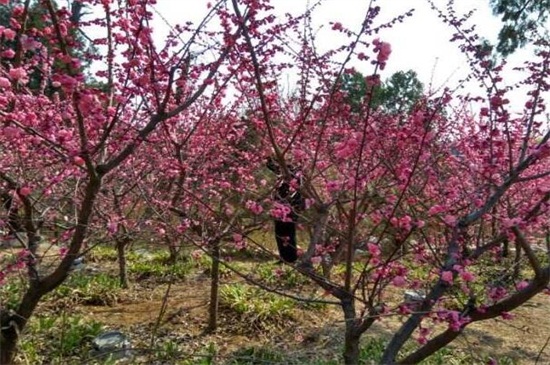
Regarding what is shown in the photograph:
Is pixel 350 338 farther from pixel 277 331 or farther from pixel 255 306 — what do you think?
pixel 255 306

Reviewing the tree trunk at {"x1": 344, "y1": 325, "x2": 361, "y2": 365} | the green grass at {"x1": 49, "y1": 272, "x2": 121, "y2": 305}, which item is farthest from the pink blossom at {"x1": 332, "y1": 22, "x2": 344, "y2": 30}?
the green grass at {"x1": 49, "y1": 272, "x2": 121, "y2": 305}

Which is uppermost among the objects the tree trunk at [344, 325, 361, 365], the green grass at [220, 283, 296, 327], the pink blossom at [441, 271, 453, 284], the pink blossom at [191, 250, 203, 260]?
the pink blossom at [441, 271, 453, 284]

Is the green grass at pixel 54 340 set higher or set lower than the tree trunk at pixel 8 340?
lower

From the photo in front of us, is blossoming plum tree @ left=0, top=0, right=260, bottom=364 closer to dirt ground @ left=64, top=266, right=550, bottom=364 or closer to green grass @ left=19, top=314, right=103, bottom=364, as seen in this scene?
green grass @ left=19, top=314, right=103, bottom=364

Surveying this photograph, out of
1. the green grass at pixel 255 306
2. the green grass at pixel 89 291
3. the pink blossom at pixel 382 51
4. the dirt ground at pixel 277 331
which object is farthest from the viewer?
the green grass at pixel 89 291

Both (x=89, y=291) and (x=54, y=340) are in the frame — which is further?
(x=89, y=291)

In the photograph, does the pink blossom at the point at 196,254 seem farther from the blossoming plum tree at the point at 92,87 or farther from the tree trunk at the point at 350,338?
the tree trunk at the point at 350,338

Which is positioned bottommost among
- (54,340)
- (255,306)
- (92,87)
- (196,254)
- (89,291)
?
(54,340)

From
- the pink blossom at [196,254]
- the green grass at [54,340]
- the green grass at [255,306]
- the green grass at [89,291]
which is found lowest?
the green grass at [54,340]

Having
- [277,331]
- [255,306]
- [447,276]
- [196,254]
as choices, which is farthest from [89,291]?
[447,276]

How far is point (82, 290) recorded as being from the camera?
7352 mm

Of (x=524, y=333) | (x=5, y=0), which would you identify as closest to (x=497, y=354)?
(x=524, y=333)

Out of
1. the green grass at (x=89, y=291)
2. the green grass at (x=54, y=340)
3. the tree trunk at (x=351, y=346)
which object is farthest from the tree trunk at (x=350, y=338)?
the green grass at (x=89, y=291)

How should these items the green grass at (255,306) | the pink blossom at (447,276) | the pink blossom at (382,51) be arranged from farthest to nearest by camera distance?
the green grass at (255,306) → the pink blossom at (447,276) → the pink blossom at (382,51)
